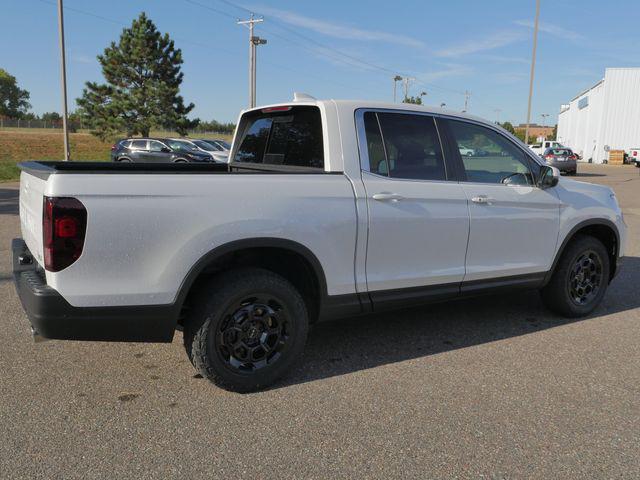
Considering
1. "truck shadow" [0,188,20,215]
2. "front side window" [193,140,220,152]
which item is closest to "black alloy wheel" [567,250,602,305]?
"truck shadow" [0,188,20,215]

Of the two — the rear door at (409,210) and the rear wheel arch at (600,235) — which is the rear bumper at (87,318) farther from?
the rear wheel arch at (600,235)

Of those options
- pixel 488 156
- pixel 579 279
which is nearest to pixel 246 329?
pixel 488 156

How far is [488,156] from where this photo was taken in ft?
15.1

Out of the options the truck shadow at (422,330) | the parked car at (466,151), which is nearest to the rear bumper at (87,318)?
the truck shadow at (422,330)

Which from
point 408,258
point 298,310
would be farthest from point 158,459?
point 408,258

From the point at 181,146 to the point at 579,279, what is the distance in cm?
2366

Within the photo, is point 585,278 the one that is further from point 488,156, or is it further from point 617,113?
point 617,113

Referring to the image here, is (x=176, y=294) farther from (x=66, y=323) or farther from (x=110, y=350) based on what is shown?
(x=110, y=350)

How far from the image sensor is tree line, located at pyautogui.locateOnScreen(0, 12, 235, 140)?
152ft

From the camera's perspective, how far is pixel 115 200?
9.77 ft

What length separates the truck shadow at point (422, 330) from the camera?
406cm

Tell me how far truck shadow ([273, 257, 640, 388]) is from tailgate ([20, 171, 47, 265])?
170 cm

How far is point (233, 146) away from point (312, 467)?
10.2 ft

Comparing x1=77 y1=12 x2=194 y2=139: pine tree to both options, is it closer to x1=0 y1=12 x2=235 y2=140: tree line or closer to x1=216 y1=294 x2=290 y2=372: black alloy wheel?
x1=0 y1=12 x2=235 y2=140: tree line
